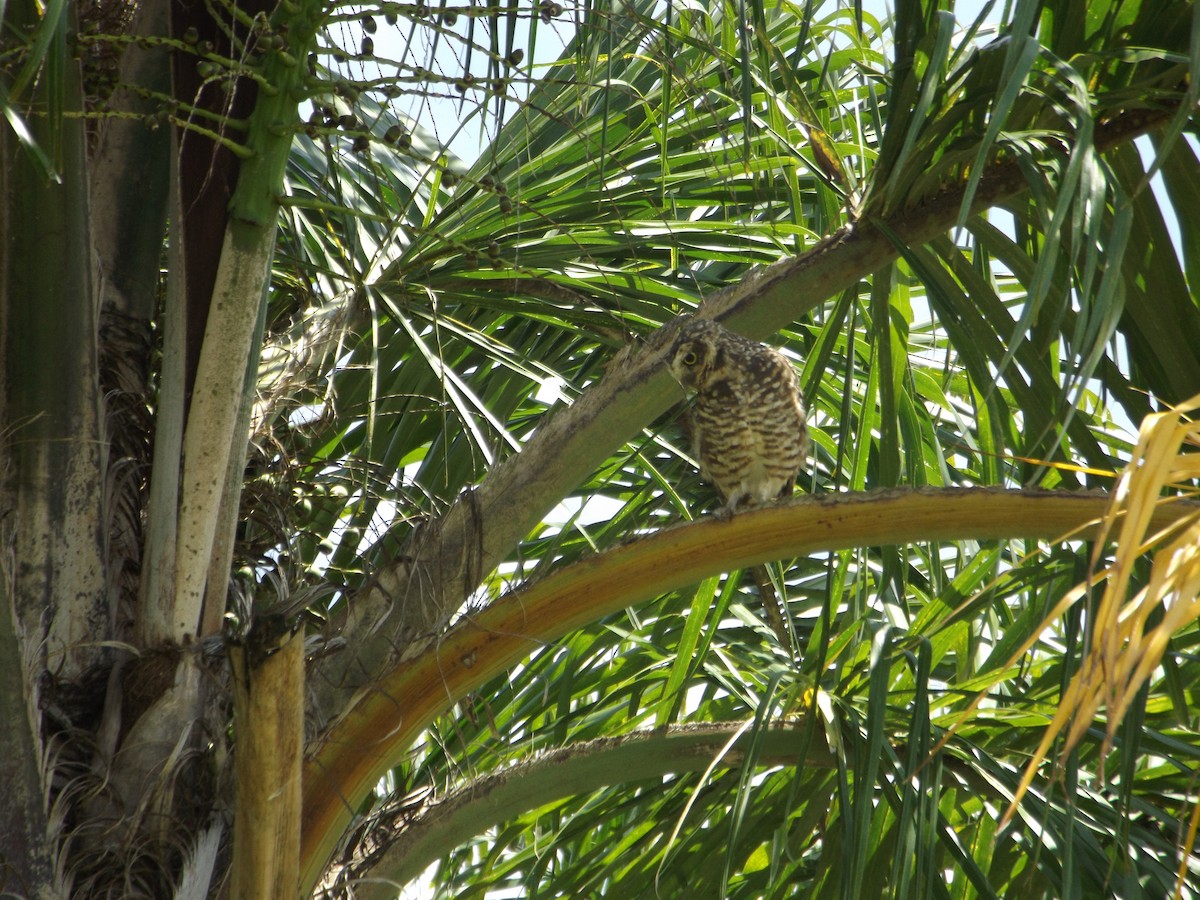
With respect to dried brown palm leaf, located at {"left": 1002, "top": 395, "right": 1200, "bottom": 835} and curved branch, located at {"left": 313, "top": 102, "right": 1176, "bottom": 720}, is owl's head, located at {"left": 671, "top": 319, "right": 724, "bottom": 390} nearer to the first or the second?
curved branch, located at {"left": 313, "top": 102, "right": 1176, "bottom": 720}

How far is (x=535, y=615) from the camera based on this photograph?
2.24 m

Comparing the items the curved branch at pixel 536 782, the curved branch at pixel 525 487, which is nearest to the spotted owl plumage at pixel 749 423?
the curved branch at pixel 525 487

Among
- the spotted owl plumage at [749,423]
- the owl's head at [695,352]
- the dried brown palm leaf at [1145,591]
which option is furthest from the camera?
the spotted owl plumage at [749,423]

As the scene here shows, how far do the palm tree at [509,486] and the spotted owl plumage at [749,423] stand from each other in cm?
42

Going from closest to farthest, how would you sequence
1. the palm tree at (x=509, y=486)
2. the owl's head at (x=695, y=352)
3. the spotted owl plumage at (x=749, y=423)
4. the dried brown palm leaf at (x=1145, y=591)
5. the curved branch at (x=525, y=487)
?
the dried brown palm leaf at (x=1145, y=591) → the palm tree at (x=509, y=486) → the curved branch at (x=525, y=487) → the owl's head at (x=695, y=352) → the spotted owl plumage at (x=749, y=423)

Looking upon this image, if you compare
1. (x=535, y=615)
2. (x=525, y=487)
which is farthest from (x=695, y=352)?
(x=535, y=615)

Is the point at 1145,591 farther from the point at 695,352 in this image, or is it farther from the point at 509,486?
the point at 695,352

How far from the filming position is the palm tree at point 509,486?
6.59ft

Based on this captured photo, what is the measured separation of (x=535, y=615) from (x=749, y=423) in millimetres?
1374

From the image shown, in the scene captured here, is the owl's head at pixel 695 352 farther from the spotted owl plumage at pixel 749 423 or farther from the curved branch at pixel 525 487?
the curved branch at pixel 525 487

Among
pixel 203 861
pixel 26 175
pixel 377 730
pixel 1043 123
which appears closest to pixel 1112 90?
pixel 1043 123

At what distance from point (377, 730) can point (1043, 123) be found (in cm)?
155

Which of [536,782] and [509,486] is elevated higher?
[509,486]

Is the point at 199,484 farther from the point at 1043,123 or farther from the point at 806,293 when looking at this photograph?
the point at 1043,123
